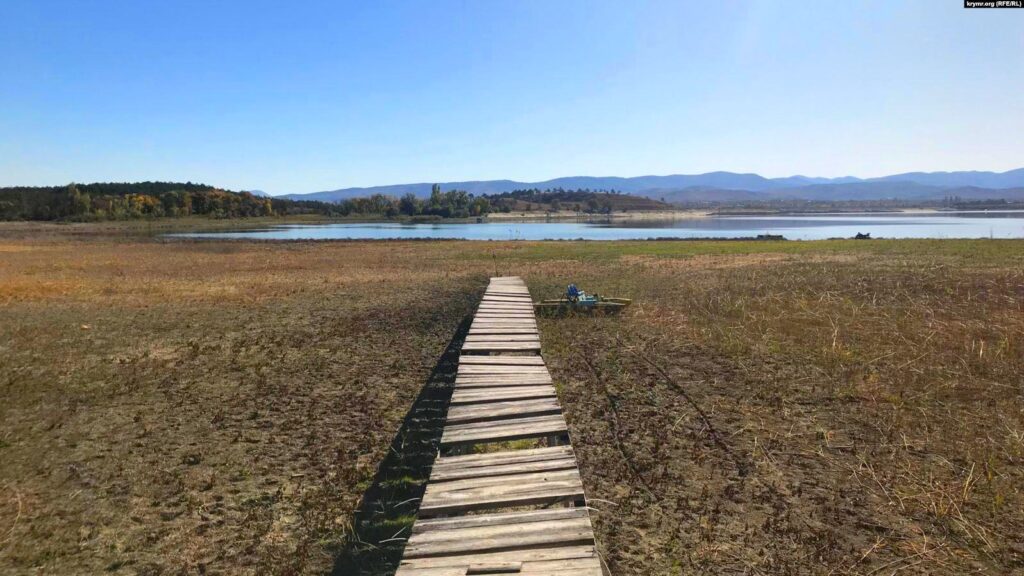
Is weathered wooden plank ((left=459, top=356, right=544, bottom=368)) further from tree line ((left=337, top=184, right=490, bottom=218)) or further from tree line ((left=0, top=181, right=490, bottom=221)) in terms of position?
tree line ((left=337, top=184, right=490, bottom=218))

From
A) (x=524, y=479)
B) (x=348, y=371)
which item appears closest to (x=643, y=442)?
(x=524, y=479)

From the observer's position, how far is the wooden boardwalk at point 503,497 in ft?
14.0

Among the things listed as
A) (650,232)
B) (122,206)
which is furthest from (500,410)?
(122,206)

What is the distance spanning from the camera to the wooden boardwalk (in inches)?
168

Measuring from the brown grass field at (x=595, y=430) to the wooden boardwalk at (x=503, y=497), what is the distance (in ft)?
2.61

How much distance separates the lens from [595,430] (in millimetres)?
8320

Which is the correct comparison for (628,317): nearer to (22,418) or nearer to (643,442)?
(643,442)

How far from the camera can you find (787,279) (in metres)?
22.3

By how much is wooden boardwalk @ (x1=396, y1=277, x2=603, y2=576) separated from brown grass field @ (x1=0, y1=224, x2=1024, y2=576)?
0.79 meters

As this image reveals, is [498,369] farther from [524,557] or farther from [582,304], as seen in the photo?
[582,304]

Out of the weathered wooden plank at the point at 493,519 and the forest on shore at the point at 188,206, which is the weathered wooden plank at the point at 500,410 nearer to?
the weathered wooden plank at the point at 493,519

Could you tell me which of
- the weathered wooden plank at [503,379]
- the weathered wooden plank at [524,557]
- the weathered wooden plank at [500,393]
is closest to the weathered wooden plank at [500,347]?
the weathered wooden plank at [503,379]

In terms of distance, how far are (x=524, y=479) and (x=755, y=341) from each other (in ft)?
30.4

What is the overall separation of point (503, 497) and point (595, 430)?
3381 millimetres
